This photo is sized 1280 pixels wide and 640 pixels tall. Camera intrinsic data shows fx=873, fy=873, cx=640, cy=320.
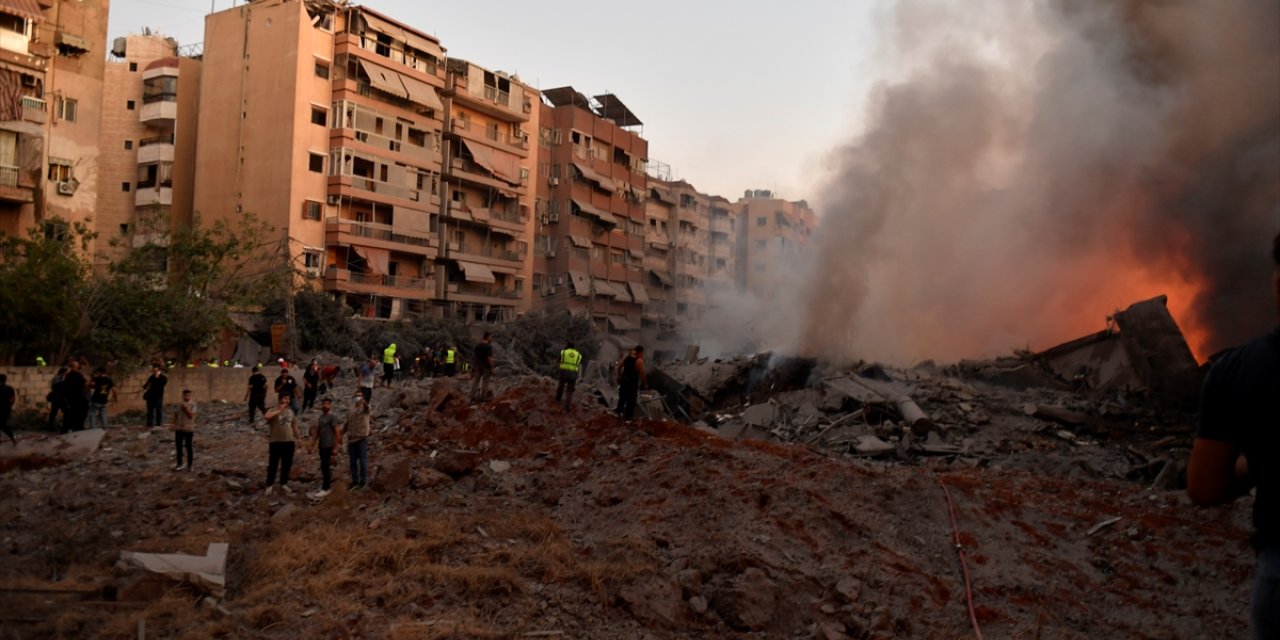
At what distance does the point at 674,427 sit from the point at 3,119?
79.8 feet

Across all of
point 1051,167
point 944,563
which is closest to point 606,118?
point 1051,167

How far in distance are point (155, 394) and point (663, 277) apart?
4721 centimetres

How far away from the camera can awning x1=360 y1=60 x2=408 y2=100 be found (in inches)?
1544

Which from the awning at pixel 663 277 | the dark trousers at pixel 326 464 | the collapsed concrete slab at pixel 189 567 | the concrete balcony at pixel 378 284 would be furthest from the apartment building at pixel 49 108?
the awning at pixel 663 277

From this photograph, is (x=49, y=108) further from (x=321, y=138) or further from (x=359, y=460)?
(x=359, y=460)

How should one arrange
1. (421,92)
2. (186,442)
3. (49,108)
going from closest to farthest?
1. (186,442)
2. (49,108)
3. (421,92)

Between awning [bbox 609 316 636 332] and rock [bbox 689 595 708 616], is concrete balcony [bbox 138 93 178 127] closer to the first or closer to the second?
awning [bbox 609 316 636 332]

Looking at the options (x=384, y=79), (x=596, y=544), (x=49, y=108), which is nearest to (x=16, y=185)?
(x=49, y=108)

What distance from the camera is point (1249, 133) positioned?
2453 cm

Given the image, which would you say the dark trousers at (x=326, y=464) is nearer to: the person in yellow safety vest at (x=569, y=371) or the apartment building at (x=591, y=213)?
the person in yellow safety vest at (x=569, y=371)

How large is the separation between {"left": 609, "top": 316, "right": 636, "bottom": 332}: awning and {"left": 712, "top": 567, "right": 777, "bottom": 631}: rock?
156 feet

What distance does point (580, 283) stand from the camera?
174ft

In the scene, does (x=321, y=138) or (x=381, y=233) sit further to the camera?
(x=381, y=233)

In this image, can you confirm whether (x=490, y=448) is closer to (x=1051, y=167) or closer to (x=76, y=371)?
(x=76, y=371)
